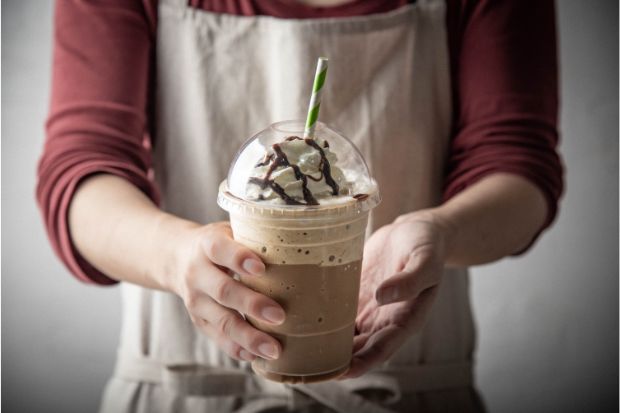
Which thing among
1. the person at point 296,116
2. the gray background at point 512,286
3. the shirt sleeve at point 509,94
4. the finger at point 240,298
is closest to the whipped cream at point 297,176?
the finger at point 240,298

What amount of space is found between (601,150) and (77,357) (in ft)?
5.41

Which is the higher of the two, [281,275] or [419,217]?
[419,217]

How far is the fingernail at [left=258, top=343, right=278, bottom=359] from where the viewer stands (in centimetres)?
98

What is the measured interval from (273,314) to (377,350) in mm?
207

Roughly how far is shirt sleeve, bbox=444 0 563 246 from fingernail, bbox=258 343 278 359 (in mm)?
602

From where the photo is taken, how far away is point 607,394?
2.27 metres

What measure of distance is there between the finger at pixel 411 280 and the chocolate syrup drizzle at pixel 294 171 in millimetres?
144

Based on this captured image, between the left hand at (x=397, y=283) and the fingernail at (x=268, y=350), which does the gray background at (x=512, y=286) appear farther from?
the fingernail at (x=268, y=350)

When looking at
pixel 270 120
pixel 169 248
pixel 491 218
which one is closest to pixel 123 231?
pixel 169 248

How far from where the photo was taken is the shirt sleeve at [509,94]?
4.58 feet

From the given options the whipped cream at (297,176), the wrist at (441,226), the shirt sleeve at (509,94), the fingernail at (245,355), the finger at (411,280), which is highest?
the shirt sleeve at (509,94)

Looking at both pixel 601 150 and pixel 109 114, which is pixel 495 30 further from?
pixel 601 150

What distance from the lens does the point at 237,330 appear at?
98 cm

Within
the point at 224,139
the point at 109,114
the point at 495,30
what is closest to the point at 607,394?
the point at 495,30
